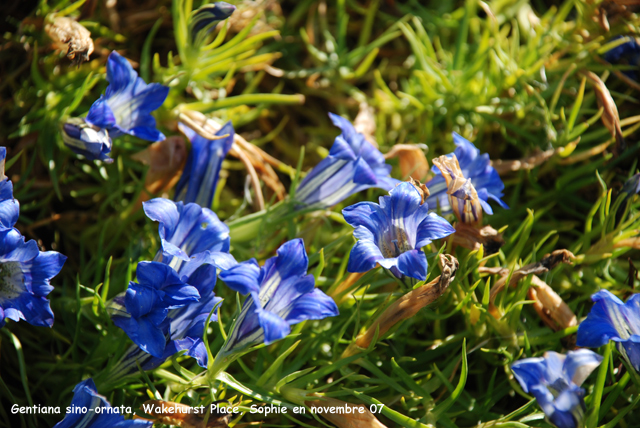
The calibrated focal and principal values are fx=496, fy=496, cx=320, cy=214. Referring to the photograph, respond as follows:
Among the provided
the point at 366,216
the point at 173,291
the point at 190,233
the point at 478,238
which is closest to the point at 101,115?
the point at 190,233

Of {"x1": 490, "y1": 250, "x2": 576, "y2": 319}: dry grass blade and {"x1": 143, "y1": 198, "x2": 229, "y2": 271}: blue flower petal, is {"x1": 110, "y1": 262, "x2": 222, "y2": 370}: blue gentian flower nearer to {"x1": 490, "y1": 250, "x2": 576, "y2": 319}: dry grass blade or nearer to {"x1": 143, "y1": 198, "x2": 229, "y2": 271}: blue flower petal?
{"x1": 143, "y1": 198, "x2": 229, "y2": 271}: blue flower petal

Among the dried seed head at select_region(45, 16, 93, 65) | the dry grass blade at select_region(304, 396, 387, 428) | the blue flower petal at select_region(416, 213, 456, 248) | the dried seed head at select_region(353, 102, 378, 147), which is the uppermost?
the dried seed head at select_region(45, 16, 93, 65)

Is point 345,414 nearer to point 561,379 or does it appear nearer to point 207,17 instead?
point 561,379

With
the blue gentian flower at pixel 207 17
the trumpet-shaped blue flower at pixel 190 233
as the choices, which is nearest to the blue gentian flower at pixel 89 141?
the trumpet-shaped blue flower at pixel 190 233

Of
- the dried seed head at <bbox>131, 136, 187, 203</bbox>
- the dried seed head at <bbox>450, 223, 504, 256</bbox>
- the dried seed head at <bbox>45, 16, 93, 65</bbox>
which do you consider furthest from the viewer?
the dried seed head at <bbox>131, 136, 187, 203</bbox>

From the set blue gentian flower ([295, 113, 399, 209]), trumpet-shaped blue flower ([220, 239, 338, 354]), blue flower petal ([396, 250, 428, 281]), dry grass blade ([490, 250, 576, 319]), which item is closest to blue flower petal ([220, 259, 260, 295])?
trumpet-shaped blue flower ([220, 239, 338, 354])

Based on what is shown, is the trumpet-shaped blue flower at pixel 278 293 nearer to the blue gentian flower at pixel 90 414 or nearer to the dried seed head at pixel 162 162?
the blue gentian flower at pixel 90 414
